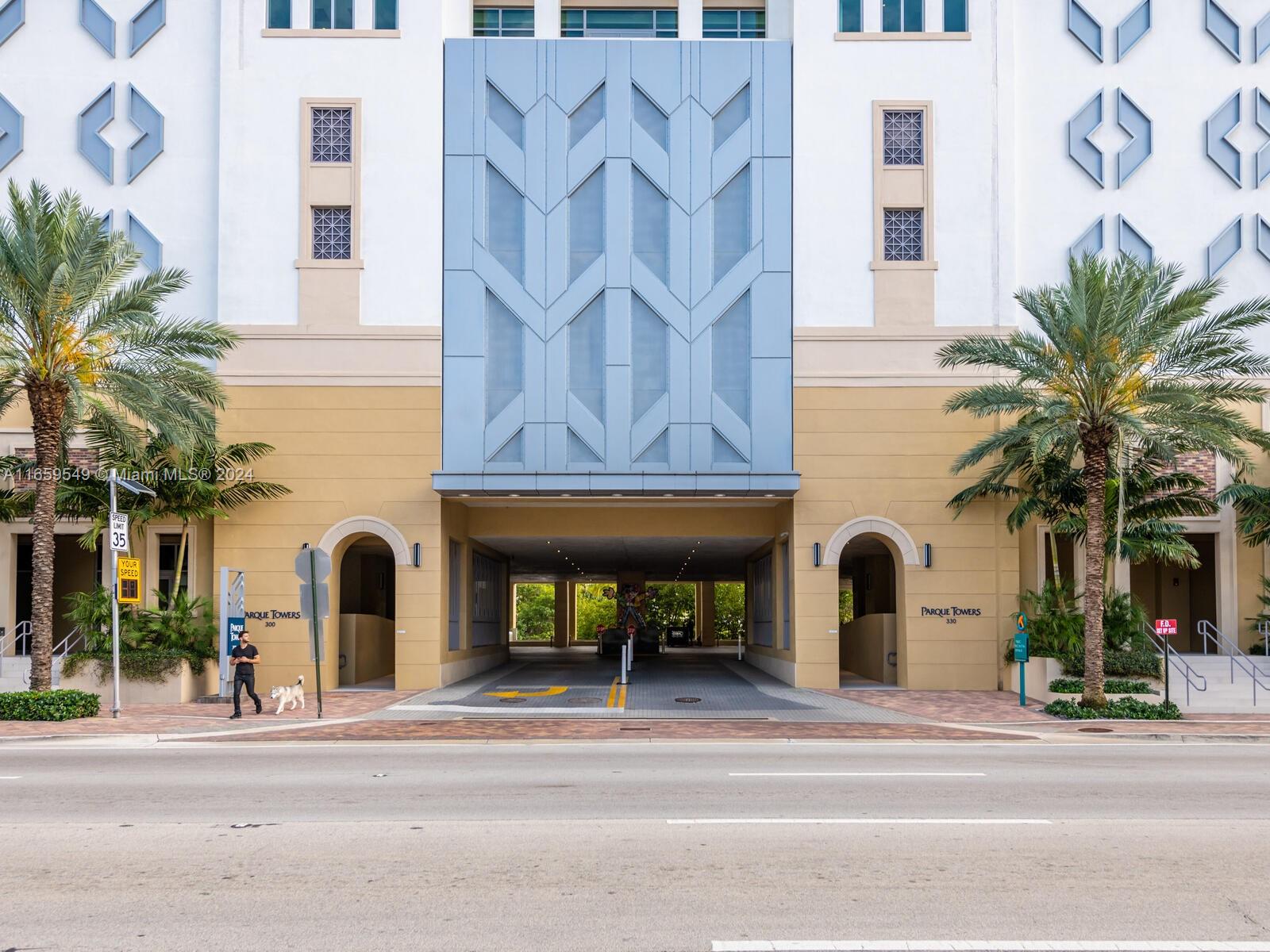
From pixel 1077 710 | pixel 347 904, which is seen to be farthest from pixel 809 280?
pixel 347 904

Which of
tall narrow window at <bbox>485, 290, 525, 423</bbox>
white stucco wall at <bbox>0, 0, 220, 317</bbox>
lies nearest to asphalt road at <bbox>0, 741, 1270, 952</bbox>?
tall narrow window at <bbox>485, 290, 525, 423</bbox>

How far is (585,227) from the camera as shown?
1078 inches

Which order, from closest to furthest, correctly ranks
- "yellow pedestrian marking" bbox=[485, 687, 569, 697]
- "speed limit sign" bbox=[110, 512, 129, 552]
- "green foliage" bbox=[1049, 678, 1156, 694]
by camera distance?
"speed limit sign" bbox=[110, 512, 129, 552], "green foliage" bbox=[1049, 678, 1156, 694], "yellow pedestrian marking" bbox=[485, 687, 569, 697]

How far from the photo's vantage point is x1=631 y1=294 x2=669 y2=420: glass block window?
27094 millimetres

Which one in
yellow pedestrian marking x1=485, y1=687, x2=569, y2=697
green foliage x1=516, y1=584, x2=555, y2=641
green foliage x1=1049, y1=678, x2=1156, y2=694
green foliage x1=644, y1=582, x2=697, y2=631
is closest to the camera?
green foliage x1=1049, y1=678, x2=1156, y2=694

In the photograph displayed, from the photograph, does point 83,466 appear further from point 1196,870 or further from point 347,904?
point 1196,870

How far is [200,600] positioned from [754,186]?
51.8ft

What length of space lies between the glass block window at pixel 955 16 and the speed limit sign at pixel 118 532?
21.4 m

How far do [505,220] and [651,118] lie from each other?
4.19m

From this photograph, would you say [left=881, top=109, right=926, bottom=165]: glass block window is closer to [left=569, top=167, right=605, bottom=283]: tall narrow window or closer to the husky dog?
[left=569, top=167, right=605, bottom=283]: tall narrow window

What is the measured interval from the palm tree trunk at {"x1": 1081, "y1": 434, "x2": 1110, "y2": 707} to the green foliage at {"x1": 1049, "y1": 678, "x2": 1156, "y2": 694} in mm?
635

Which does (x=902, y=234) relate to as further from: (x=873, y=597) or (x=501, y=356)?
(x=873, y=597)

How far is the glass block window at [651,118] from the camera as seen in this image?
90.4ft

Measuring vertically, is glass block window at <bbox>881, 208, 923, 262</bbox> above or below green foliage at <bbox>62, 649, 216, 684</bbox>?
above
